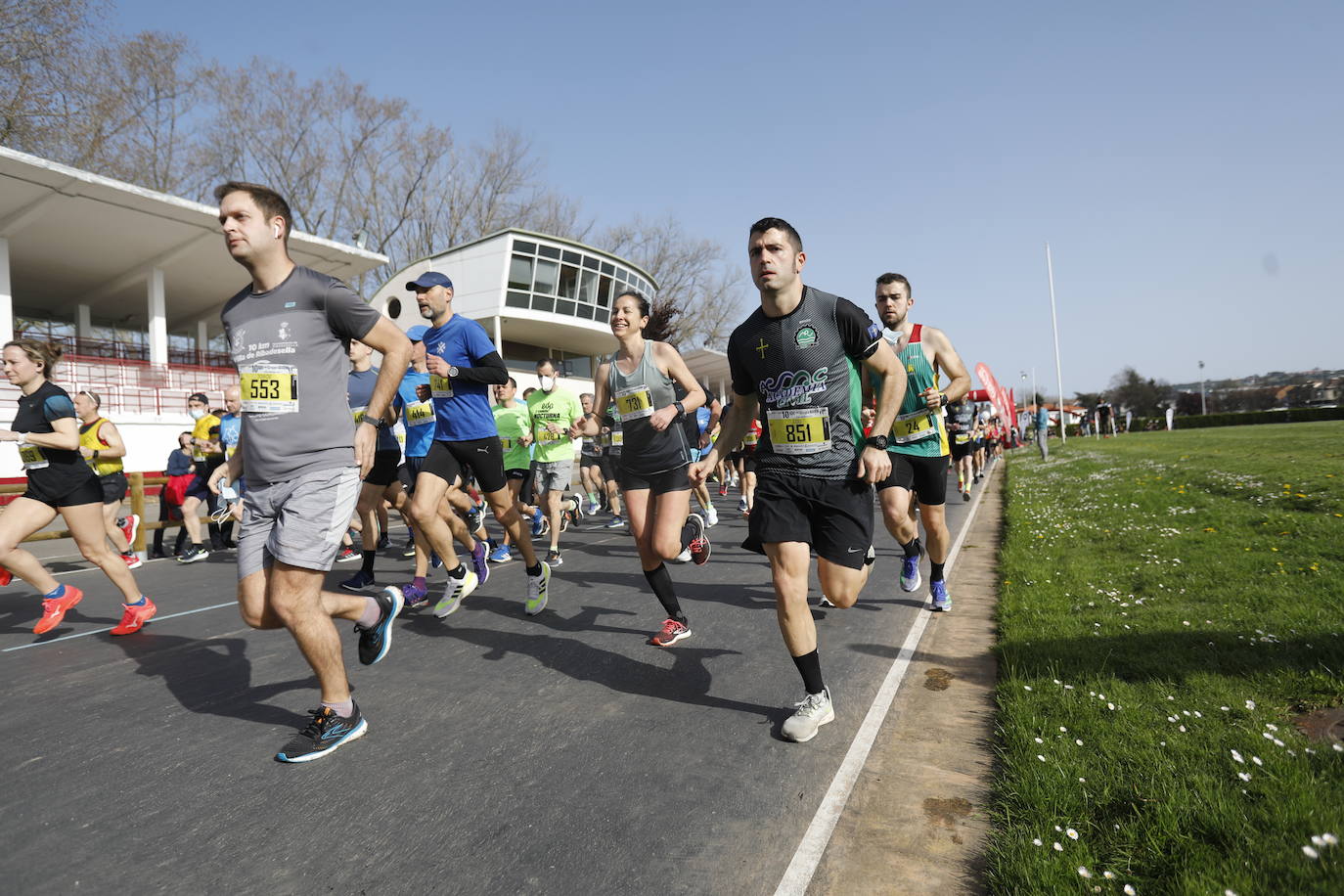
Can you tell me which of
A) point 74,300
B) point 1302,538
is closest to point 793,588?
point 1302,538

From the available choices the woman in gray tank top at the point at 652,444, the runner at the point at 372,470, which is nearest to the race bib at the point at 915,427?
the woman in gray tank top at the point at 652,444

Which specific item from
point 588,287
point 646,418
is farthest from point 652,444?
point 588,287

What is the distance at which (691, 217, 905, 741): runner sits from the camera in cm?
325

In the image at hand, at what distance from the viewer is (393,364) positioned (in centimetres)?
324

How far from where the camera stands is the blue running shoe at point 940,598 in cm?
534

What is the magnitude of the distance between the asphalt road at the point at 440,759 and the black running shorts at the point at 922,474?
0.93 m

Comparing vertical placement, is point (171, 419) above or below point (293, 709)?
above

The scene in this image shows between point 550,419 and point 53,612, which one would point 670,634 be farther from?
point 550,419

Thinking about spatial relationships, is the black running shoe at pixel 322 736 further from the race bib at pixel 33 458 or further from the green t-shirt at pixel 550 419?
the green t-shirt at pixel 550 419

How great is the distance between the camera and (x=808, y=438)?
3.38 m

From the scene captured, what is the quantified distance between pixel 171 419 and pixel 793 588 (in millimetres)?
24293

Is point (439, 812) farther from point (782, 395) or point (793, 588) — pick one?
point (782, 395)

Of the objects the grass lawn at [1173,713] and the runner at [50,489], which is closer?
the grass lawn at [1173,713]

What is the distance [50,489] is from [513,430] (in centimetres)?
460
